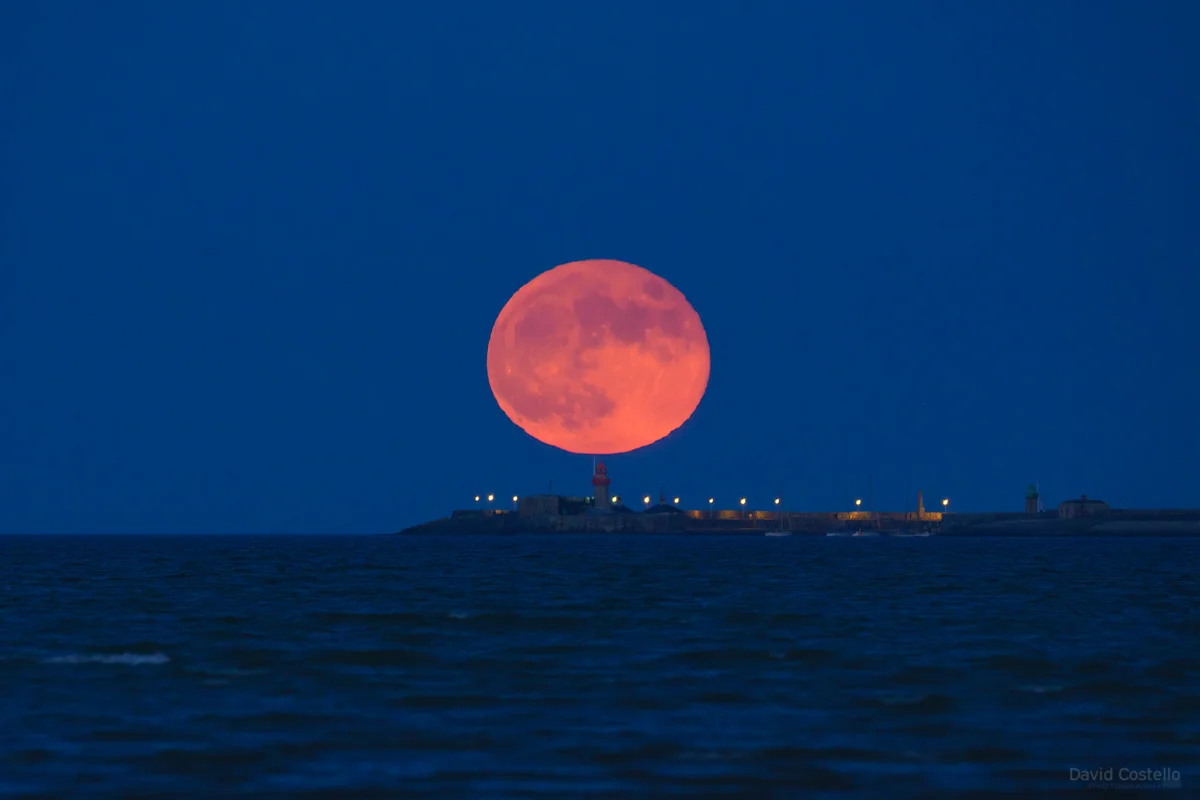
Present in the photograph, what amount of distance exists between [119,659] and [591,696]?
1408 cm

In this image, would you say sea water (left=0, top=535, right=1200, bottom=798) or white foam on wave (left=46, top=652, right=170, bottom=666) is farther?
white foam on wave (left=46, top=652, right=170, bottom=666)

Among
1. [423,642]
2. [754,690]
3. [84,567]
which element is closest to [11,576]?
[84,567]

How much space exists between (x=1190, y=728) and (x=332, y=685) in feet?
58.4

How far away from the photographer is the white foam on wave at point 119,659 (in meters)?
37.4

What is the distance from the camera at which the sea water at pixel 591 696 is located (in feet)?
74.7

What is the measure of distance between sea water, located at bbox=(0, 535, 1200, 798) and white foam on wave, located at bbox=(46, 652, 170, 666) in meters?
0.16

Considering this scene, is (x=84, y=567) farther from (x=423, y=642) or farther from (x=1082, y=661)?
(x=1082, y=661)

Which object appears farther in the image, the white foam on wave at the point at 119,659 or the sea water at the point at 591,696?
the white foam on wave at the point at 119,659

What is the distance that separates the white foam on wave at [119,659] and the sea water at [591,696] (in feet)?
0.53

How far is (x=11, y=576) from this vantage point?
92500 mm

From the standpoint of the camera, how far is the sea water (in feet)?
74.7

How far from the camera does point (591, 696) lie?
101ft

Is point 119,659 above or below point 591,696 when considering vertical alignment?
above

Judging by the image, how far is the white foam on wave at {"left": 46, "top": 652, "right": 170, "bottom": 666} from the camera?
37.4 m
